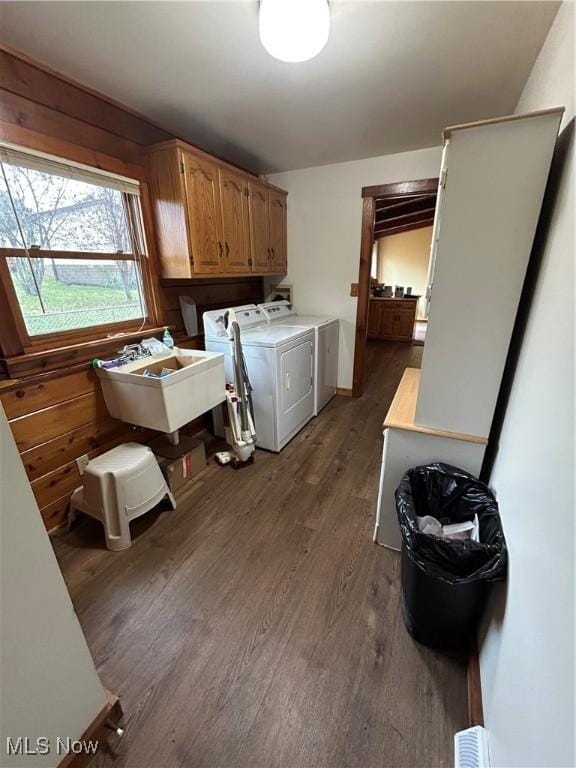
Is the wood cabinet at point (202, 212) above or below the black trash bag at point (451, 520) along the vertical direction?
above

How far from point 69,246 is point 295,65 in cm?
159

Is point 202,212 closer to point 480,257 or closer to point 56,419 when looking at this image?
point 56,419

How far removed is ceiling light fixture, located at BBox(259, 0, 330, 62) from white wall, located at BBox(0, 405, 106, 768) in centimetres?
166

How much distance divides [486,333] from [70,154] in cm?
234

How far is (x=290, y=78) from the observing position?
1750mm

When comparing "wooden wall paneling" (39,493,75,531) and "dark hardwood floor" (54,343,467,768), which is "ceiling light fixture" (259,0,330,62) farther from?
"wooden wall paneling" (39,493,75,531)

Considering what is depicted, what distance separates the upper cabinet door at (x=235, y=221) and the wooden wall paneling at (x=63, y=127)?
2.13 feet

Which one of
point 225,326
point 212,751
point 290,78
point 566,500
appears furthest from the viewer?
point 225,326

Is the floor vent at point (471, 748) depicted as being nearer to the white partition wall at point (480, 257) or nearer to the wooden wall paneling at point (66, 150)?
the white partition wall at point (480, 257)

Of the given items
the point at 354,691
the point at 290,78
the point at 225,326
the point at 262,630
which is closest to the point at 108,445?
the point at 225,326

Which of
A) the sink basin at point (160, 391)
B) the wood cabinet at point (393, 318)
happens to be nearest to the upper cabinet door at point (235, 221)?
the sink basin at point (160, 391)

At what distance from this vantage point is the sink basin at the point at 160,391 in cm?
182

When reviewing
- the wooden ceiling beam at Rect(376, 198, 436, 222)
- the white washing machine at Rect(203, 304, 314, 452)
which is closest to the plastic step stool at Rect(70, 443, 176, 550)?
the white washing machine at Rect(203, 304, 314, 452)

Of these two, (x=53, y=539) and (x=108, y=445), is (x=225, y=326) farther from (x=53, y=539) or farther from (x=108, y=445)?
(x=53, y=539)
